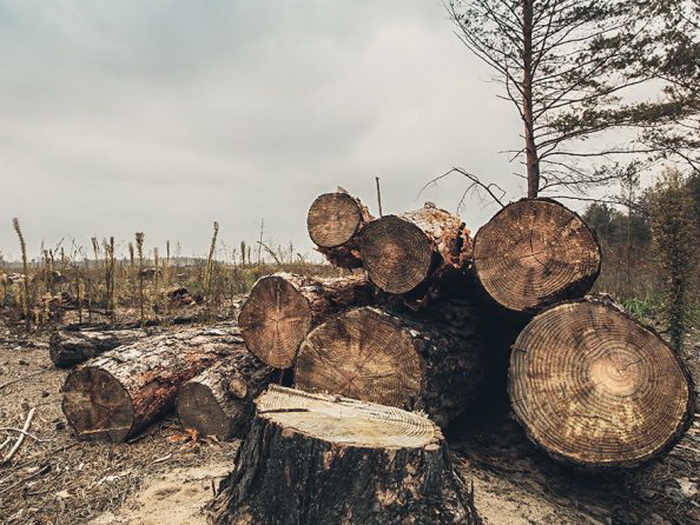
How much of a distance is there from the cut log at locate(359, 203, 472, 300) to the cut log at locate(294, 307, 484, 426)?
26 cm

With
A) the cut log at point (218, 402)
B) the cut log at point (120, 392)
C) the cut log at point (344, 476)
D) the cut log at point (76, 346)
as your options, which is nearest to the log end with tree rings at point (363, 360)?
the cut log at point (218, 402)

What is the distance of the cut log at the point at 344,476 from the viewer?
189 centimetres

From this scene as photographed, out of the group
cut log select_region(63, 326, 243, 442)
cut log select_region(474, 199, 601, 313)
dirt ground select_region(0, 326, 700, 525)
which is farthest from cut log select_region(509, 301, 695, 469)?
cut log select_region(63, 326, 243, 442)

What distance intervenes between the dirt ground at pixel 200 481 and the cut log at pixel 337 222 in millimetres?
1525

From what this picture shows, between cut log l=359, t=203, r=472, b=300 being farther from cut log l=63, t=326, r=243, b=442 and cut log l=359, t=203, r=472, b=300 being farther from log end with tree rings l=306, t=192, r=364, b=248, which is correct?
cut log l=63, t=326, r=243, b=442

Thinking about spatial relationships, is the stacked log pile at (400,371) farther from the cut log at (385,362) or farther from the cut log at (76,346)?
the cut log at (76,346)

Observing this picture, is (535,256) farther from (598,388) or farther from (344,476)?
(344,476)

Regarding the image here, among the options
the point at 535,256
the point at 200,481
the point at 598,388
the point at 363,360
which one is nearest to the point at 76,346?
the point at 200,481

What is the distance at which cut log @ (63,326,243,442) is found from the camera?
334 cm

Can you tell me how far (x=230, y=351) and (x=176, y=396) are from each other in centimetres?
59

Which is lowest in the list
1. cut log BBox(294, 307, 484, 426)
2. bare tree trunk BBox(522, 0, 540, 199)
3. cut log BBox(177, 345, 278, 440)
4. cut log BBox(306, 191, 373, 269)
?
cut log BBox(177, 345, 278, 440)

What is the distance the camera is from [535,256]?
2928mm

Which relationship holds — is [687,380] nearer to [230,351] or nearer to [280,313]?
[280,313]

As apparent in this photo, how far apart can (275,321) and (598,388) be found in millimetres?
2088
